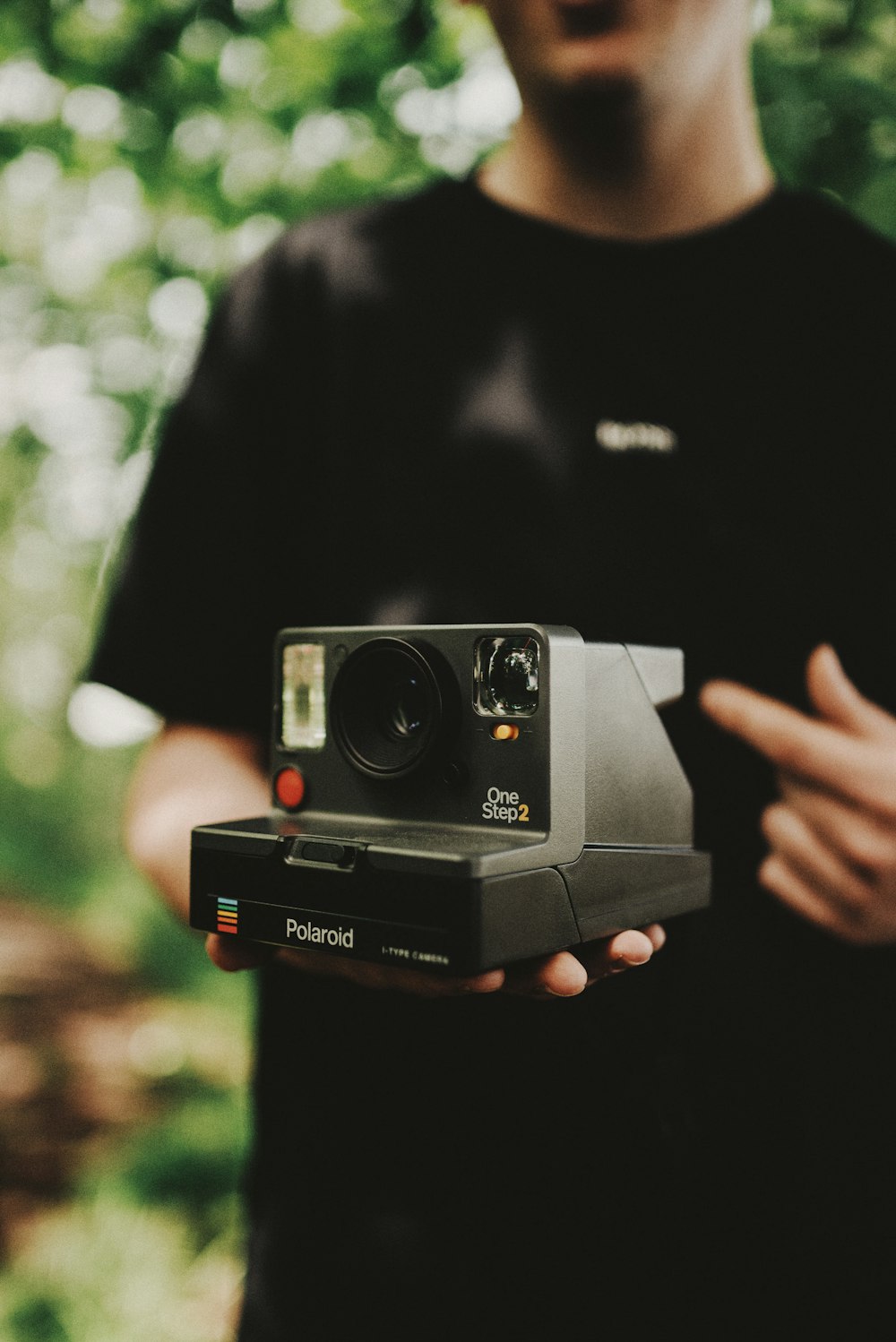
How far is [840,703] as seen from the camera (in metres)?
1.17

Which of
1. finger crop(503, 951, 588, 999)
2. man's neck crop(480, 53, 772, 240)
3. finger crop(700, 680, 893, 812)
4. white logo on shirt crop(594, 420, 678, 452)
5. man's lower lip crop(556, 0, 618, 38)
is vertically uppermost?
man's lower lip crop(556, 0, 618, 38)

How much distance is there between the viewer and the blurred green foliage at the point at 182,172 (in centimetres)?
150

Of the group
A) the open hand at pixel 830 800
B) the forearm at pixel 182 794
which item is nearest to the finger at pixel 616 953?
the open hand at pixel 830 800

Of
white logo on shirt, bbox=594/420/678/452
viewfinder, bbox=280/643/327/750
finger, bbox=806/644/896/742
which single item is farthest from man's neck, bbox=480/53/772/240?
viewfinder, bbox=280/643/327/750

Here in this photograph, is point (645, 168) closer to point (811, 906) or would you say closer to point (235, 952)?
point (811, 906)

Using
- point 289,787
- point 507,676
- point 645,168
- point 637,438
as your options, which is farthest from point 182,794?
point 645,168

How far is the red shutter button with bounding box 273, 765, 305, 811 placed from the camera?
1051 millimetres

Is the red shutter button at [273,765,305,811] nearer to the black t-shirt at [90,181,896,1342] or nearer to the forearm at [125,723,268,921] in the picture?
the forearm at [125,723,268,921]

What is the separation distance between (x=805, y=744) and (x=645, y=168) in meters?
0.78

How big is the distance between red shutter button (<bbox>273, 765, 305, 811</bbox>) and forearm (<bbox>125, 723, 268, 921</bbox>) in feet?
0.38

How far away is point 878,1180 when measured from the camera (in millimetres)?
1190

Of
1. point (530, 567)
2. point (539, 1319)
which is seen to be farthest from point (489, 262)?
point (539, 1319)

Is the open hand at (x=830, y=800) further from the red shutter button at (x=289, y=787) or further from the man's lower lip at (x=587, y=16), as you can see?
the man's lower lip at (x=587, y=16)

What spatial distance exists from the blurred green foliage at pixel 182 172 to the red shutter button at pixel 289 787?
1.08 m
